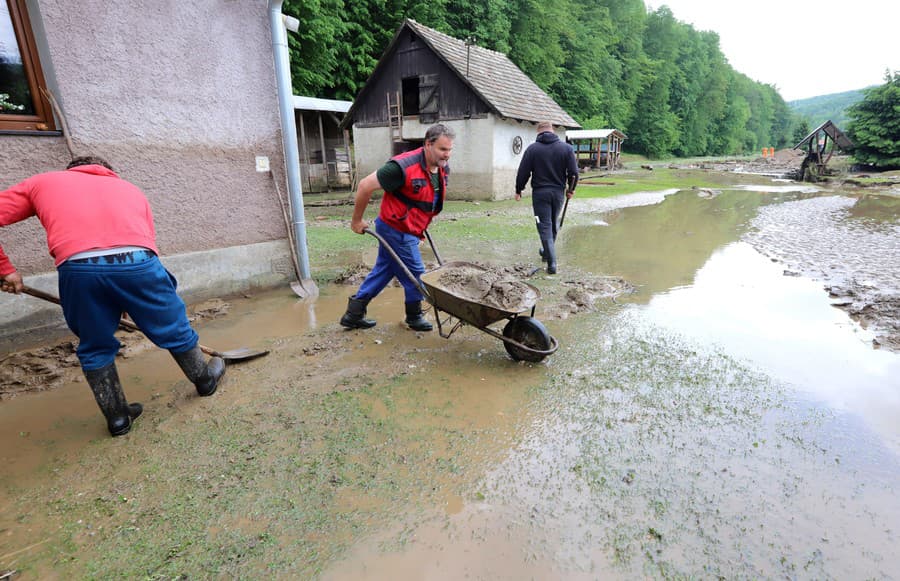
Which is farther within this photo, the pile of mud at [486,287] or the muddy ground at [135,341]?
the pile of mud at [486,287]

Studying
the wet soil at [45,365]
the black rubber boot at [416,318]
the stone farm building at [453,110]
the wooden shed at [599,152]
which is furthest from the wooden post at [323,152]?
the wooden shed at [599,152]

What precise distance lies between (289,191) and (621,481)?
15.3ft

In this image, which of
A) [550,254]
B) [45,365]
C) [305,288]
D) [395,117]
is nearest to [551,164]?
[550,254]

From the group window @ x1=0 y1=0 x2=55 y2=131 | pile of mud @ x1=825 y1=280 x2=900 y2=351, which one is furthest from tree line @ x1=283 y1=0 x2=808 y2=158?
pile of mud @ x1=825 y1=280 x2=900 y2=351

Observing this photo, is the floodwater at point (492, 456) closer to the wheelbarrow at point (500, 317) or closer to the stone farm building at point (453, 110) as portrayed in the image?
the wheelbarrow at point (500, 317)

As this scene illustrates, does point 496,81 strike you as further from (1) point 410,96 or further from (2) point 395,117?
(2) point 395,117

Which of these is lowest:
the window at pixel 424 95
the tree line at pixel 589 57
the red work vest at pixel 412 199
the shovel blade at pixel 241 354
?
the shovel blade at pixel 241 354

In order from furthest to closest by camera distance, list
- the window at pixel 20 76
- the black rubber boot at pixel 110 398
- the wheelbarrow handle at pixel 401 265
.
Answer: the wheelbarrow handle at pixel 401 265, the window at pixel 20 76, the black rubber boot at pixel 110 398

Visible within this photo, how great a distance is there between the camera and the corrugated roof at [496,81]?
1438 centimetres

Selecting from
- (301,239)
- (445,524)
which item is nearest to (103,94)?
(301,239)

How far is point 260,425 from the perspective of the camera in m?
2.87

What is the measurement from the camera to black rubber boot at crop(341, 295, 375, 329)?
427 centimetres

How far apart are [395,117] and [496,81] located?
148 inches

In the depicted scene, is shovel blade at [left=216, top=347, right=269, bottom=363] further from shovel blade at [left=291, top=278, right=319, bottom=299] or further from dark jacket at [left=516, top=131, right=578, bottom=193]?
dark jacket at [left=516, top=131, right=578, bottom=193]
